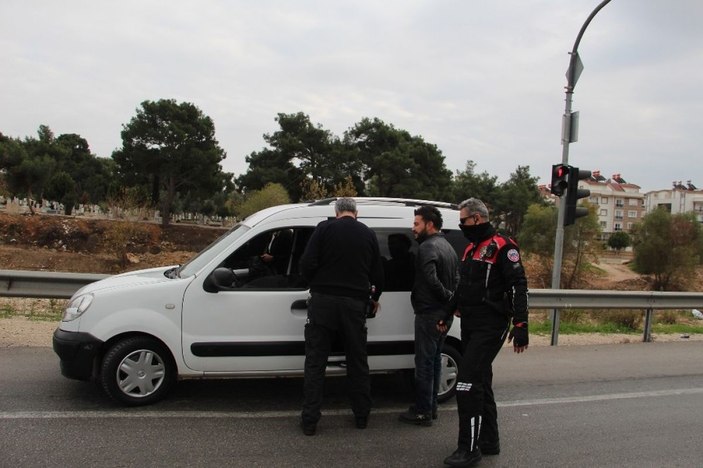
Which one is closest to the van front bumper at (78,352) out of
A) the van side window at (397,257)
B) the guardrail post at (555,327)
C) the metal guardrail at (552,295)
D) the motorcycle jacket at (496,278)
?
the van side window at (397,257)

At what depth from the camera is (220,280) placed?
490cm

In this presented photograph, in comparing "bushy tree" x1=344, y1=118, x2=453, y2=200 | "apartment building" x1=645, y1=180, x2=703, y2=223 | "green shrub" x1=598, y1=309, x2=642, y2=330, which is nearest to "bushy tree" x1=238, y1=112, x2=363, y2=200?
"bushy tree" x1=344, y1=118, x2=453, y2=200

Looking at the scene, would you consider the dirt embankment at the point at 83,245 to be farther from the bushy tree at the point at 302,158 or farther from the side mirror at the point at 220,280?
the side mirror at the point at 220,280

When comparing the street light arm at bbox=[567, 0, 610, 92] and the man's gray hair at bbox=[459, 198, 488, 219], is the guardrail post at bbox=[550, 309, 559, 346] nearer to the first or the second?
the street light arm at bbox=[567, 0, 610, 92]

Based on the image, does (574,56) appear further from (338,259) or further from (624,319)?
(338,259)

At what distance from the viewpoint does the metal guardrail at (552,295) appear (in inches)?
306

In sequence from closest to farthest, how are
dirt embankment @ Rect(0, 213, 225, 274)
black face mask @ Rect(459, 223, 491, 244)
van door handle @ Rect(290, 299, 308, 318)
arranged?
black face mask @ Rect(459, 223, 491, 244) < van door handle @ Rect(290, 299, 308, 318) < dirt embankment @ Rect(0, 213, 225, 274)

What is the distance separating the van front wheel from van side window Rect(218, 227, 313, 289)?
0.88 metres

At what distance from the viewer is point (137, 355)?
4863mm

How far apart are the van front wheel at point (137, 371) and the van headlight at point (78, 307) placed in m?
0.40

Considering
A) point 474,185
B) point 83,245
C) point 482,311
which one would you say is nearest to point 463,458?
point 482,311

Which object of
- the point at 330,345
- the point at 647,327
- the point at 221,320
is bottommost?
the point at 647,327

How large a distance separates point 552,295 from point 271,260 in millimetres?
5327

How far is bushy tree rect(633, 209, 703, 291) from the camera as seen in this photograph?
44.8 meters
